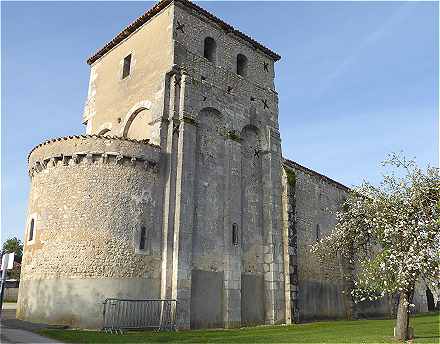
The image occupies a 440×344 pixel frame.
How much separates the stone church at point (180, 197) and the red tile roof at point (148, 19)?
0.23 ft

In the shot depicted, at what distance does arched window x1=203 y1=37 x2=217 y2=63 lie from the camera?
81.7 ft

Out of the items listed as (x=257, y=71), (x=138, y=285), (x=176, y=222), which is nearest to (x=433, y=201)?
(x=176, y=222)

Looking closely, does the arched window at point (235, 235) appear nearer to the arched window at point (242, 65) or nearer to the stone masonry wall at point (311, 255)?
the stone masonry wall at point (311, 255)

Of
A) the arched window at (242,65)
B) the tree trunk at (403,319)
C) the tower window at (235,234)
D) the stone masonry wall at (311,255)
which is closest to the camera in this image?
the tree trunk at (403,319)

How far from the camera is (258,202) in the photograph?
2442 centimetres

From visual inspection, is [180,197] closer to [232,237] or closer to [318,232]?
[232,237]

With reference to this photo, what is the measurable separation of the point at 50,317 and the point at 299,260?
14201mm

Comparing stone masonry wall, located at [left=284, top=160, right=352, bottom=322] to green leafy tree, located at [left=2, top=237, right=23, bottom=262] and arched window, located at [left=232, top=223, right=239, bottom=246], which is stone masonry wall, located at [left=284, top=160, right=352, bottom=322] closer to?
arched window, located at [left=232, top=223, right=239, bottom=246]

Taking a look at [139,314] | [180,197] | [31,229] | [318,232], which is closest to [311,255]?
[318,232]

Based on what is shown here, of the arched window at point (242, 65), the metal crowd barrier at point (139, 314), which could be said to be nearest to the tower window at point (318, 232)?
the arched window at point (242, 65)

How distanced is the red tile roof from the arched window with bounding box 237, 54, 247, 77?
3.64 feet

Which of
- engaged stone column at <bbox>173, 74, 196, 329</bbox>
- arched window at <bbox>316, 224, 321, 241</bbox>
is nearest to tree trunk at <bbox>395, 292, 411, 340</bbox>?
engaged stone column at <bbox>173, 74, 196, 329</bbox>

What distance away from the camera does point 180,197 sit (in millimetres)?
19734

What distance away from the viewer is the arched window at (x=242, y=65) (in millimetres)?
26531
